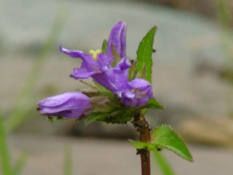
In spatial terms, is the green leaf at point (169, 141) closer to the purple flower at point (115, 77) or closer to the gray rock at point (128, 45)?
the purple flower at point (115, 77)

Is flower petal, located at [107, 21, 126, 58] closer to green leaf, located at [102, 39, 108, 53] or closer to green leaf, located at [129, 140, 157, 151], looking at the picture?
green leaf, located at [102, 39, 108, 53]

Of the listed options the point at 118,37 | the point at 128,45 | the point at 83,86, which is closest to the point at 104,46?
the point at 118,37

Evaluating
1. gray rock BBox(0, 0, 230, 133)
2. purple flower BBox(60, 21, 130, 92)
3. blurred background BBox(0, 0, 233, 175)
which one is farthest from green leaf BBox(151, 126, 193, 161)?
gray rock BBox(0, 0, 230, 133)

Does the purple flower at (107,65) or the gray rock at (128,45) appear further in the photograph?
the gray rock at (128,45)

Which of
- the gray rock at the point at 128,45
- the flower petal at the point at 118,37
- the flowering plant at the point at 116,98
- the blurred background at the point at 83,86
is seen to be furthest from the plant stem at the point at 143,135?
the gray rock at the point at 128,45

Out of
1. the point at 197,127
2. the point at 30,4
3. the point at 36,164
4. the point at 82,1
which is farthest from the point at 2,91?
the point at 82,1

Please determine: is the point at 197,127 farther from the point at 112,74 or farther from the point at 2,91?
the point at 112,74
